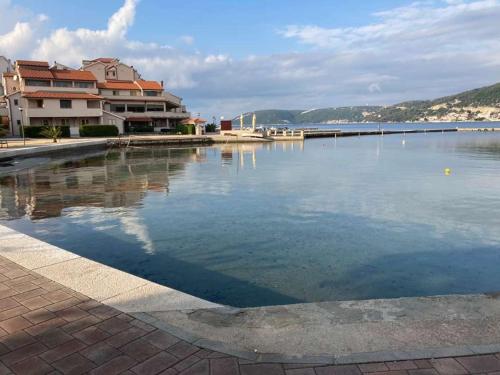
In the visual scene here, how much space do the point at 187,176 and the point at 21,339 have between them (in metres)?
21.7

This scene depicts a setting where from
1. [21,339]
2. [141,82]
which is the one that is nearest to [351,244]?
[21,339]

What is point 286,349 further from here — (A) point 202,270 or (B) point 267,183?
(B) point 267,183

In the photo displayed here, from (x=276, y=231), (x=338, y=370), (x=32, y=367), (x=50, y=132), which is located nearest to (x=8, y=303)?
(x=32, y=367)

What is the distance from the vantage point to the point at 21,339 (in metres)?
4.30

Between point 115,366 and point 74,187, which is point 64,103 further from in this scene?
point 115,366

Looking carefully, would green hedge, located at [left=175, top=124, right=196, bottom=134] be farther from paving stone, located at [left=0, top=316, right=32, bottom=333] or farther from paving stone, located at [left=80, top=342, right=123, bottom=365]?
paving stone, located at [left=80, top=342, right=123, bottom=365]

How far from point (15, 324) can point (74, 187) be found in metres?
16.7

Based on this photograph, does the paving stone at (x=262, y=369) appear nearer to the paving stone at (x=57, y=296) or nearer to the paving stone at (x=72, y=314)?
the paving stone at (x=72, y=314)

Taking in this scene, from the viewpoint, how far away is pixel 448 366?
3779mm

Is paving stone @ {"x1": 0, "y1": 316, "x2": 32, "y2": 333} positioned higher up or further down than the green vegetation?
further down

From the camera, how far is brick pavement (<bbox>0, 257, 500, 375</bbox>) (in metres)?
3.75

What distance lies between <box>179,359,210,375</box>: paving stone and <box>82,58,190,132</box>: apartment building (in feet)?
232

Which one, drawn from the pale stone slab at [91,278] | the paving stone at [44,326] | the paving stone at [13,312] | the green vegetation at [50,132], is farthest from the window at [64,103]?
the paving stone at [44,326]

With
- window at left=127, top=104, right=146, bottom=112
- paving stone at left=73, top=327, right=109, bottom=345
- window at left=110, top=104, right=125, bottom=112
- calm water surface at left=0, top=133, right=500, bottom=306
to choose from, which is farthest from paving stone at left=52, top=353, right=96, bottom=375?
window at left=127, top=104, right=146, bottom=112
